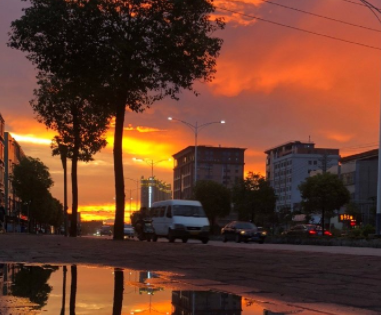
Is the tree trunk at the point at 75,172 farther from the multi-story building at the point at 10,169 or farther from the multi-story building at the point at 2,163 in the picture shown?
the multi-story building at the point at 10,169

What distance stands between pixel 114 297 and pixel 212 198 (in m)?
78.7

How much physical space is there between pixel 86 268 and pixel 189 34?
19.3 meters

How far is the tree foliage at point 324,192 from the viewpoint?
6888 centimetres

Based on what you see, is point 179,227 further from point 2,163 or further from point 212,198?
point 2,163

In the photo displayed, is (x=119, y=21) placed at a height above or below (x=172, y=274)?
above

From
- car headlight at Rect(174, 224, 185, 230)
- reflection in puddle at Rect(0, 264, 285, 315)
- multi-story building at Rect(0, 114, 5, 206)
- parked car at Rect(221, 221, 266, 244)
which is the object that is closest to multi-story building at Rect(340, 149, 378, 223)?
multi-story building at Rect(0, 114, 5, 206)

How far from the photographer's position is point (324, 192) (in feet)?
226

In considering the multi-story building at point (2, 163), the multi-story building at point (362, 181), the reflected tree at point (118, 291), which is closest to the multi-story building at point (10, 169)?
the multi-story building at point (2, 163)

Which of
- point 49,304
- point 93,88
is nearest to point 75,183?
point 93,88

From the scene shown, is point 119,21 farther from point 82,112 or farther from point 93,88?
point 82,112

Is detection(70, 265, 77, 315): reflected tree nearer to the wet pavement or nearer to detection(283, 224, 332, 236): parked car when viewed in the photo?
the wet pavement

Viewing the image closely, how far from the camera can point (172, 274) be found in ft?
32.4

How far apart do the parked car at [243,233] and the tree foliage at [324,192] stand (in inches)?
1007

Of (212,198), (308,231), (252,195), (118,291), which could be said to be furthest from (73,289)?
(212,198)
